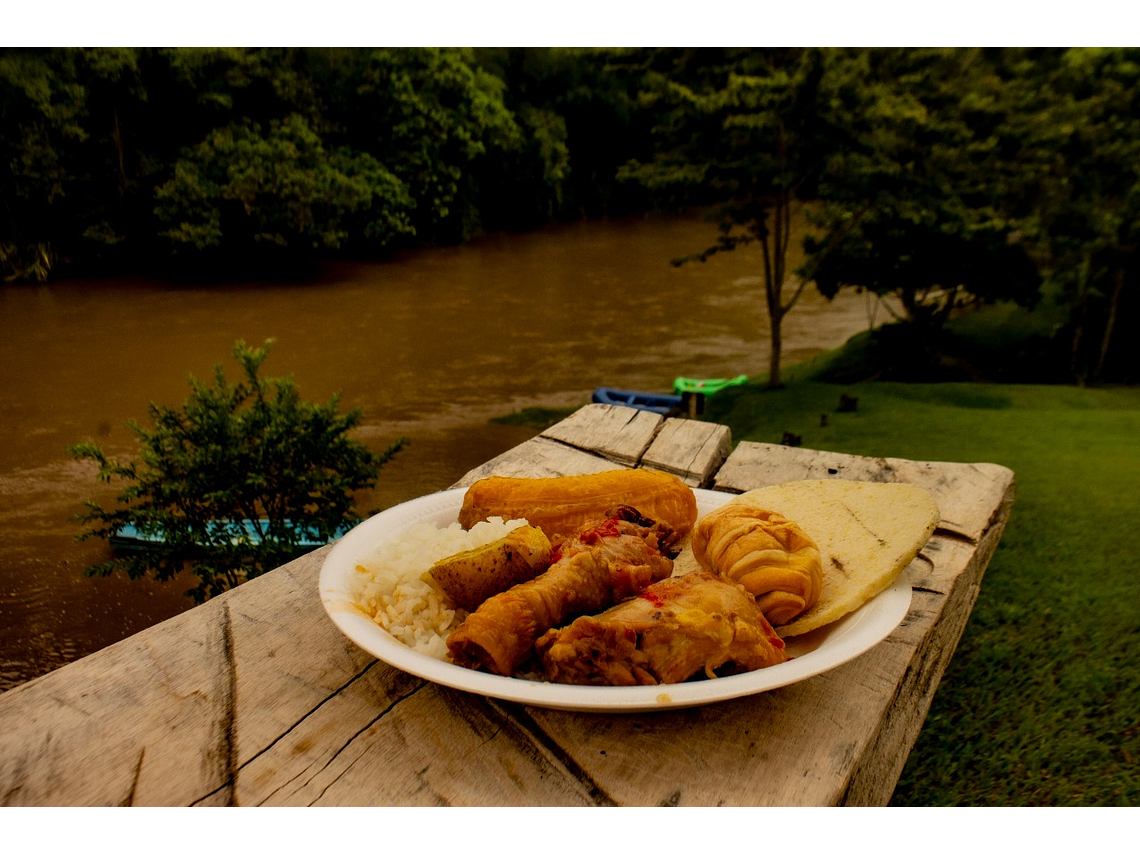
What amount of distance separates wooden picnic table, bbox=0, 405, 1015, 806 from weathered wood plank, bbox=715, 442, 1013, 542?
0.86 meters

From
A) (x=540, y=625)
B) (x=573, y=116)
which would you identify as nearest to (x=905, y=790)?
(x=540, y=625)

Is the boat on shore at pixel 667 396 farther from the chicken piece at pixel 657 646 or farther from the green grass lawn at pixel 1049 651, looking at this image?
the chicken piece at pixel 657 646

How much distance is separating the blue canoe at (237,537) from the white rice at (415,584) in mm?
2336

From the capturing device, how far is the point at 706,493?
86.7 inches

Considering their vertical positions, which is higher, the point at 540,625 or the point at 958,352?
the point at 540,625

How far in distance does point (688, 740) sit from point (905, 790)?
1.57m

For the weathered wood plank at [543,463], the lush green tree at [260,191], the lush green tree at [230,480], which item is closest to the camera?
the weathered wood plank at [543,463]

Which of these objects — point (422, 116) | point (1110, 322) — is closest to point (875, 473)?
point (1110, 322)

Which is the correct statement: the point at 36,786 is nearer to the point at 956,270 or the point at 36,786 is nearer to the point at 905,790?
the point at 905,790

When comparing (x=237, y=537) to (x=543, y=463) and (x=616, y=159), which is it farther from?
(x=616, y=159)

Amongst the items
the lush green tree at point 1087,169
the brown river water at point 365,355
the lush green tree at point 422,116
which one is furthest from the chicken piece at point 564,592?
the lush green tree at point 422,116

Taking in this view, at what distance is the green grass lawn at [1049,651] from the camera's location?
2564mm

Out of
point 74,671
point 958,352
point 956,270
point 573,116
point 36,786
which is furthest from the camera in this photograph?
point 573,116
